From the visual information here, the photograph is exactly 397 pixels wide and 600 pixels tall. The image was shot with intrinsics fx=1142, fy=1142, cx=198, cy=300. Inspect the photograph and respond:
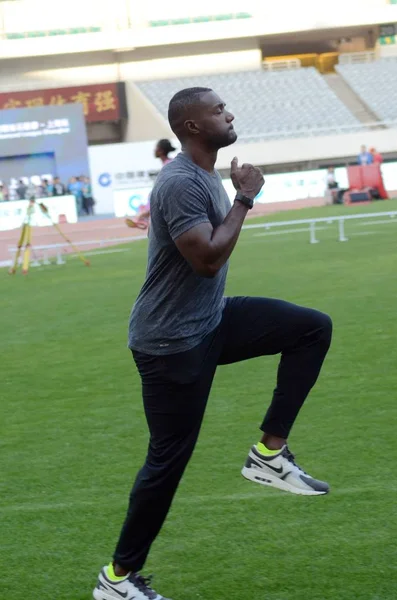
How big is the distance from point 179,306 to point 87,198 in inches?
1420

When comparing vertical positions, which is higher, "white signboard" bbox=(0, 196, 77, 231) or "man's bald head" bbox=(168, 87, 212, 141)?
"man's bald head" bbox=(168, 87, 212, 141)

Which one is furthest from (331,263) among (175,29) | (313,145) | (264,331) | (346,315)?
(175,29)

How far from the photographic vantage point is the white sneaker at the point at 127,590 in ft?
13.2

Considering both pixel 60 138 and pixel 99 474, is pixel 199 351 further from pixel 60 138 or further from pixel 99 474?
pixel 60 138

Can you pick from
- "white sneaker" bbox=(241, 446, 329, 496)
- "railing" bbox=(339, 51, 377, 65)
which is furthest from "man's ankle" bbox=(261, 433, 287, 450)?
"railing" bbox=(339, 51, 377, 65)

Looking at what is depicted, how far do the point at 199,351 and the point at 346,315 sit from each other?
7623mm

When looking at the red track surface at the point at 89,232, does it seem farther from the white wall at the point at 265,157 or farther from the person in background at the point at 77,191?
the person in background at the point at 77,191

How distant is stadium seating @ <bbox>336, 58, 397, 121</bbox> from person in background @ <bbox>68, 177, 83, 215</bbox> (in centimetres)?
1535

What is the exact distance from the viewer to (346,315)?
11.5m

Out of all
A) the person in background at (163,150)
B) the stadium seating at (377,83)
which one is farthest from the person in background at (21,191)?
the person in background at (163,150)

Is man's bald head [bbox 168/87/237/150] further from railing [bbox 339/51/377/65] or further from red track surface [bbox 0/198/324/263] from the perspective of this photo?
railing [bbox 339/51/377/65]

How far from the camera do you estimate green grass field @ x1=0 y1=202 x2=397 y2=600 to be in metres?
4.34

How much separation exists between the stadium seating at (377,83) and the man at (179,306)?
4595 centimetres

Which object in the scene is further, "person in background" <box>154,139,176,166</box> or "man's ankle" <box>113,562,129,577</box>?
"person in background" <box>154,139,176,166</box>
